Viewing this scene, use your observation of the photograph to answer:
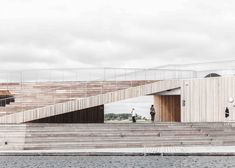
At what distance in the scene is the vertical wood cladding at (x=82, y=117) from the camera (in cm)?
4072

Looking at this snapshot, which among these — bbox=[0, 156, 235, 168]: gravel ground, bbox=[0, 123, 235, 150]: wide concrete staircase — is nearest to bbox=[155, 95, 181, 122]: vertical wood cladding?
bbox=[0, 123, 235, 150]: wide concrete staircase

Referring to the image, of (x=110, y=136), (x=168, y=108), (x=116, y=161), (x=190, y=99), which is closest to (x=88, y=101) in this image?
(x=110, y=136)

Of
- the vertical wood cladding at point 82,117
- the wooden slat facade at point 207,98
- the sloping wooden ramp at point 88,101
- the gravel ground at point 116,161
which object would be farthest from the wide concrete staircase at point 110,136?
the vertical wood cladding at point 82,117

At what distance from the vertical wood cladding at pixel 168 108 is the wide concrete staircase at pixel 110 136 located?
898cm

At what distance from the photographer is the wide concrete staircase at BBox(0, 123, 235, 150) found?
94.5ft

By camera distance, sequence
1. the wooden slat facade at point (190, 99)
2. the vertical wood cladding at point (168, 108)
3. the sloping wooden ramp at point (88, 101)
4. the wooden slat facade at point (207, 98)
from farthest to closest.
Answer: the vertical wood cladding at point (168, 108) → the wooden slat facade at point (207, 98) → the wooden slat facade at point (190, 99) → the sloping wooden ramp at point (88, 101)

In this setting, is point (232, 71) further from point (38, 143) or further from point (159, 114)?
point (38, 143)

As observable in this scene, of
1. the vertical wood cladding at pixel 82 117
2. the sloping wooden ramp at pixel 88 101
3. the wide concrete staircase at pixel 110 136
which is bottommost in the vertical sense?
the wide concrete staircase at pixel 110 136

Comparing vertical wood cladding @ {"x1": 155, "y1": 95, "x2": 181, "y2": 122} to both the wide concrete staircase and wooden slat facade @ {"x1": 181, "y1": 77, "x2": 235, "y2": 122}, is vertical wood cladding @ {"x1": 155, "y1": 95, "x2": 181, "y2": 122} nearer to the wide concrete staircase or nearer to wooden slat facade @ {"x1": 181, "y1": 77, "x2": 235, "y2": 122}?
wooden slat facade @ {"x1": 181, "y1": 77, "x2": 235, "y2": 122}

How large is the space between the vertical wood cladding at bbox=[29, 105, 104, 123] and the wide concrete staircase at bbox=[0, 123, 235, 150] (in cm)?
890

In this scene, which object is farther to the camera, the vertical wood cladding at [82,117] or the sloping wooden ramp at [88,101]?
the vertical wood cladding at [82,117]

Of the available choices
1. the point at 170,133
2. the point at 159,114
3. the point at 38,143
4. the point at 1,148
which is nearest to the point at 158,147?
the point at 170,133

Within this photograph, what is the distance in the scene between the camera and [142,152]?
2453 centimetres

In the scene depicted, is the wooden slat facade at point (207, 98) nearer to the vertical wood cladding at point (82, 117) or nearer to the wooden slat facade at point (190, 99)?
the wooden slat facade at point (190, 99)
